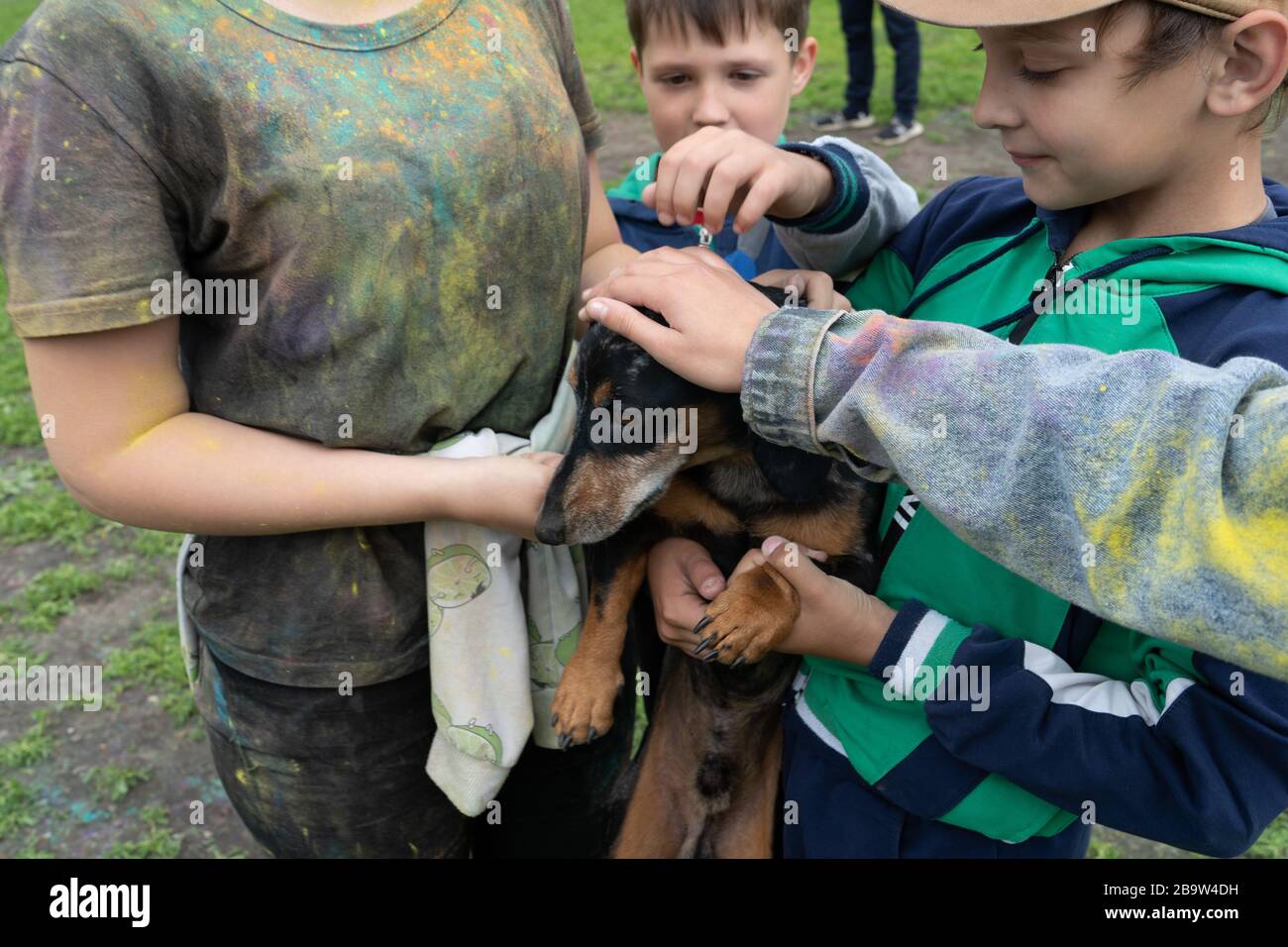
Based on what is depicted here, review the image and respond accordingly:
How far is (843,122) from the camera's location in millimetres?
9602

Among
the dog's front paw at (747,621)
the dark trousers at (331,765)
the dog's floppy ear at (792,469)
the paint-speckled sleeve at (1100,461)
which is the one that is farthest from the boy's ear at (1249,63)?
the dark trousers at (331,765)

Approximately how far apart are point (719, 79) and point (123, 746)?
3.43m

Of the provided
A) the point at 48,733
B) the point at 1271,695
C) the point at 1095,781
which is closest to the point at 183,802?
the point at 48,733

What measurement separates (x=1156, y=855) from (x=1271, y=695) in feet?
8.47

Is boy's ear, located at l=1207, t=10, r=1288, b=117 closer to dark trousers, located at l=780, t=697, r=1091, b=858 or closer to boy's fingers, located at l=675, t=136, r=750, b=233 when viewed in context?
boy's fingers, located at l=675, t=136, r=750, b=233

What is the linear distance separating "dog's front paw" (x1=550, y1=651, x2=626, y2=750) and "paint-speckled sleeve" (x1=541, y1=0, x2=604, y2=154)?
1.11 metres

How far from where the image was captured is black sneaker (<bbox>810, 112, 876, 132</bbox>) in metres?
9.55

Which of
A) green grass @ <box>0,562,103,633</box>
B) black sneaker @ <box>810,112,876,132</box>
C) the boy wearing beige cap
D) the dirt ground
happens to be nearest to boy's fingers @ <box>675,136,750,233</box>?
the boy wearing beige cap

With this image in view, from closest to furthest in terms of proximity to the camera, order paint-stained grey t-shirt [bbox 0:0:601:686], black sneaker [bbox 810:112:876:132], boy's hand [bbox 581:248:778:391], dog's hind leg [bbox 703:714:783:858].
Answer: paint-stained grey t-shirt [bbox 0:0:601:686]
boy's hand [bbox 581:248:778:391]
dog's hind leg [bbox 703:714:783:858]
black sneaker [bbox 810:112:876:132]

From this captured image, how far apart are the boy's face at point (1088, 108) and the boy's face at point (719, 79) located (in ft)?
4.65

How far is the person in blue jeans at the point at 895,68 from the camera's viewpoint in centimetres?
910

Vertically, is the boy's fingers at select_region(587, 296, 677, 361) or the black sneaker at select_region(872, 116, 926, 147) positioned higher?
the black sneaker at select_region(872, 116, 926, 147)

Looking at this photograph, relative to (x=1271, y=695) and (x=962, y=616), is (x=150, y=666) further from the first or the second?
(x=1271, y=695)

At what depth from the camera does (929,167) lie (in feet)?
27.7
